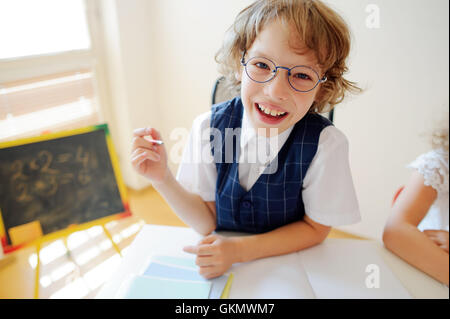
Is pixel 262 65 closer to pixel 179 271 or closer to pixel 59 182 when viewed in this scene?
pixel 179 271

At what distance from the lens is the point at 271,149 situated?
641 mm

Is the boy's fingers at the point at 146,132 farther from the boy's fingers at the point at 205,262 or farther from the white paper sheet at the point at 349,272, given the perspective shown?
the white paper sheet at the point at 349,272

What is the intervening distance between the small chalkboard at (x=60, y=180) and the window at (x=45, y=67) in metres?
0.09

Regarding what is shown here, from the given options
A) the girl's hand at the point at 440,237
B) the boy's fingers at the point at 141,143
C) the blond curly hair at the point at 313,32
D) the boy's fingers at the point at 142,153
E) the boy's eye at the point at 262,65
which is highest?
the blond curly hair at the point at 313,32

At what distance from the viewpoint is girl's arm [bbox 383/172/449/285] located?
0.63 metres

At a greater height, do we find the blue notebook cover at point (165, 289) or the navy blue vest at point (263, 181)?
the navy blue vest at point (263, 181)

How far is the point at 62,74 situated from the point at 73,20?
0.67 metres

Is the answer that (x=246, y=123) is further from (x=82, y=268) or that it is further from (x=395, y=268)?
(x=82, y=268)

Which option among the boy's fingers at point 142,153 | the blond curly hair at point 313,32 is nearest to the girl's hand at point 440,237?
the blond curly hair at point 313,32

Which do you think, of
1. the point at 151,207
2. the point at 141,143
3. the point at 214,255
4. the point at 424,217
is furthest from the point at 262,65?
the point at 151,207

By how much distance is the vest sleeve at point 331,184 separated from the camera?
60 cm

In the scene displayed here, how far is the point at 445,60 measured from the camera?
3.86ft

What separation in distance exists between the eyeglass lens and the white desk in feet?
1.23
